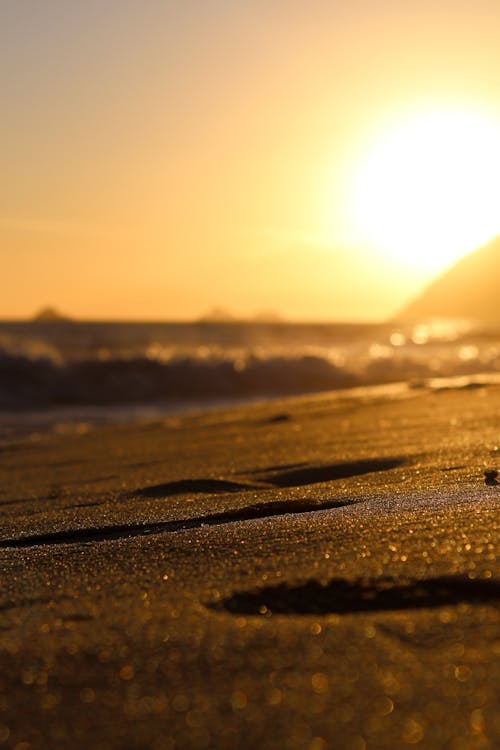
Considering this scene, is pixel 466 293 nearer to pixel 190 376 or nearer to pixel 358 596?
pixel 190 376

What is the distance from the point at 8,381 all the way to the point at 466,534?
14618 mm

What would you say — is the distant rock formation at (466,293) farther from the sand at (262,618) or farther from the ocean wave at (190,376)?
the sand at (262,618)

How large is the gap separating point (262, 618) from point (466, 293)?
91960 mm

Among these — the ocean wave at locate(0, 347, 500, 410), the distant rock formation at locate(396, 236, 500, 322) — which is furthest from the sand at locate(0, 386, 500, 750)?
the distant rock formation at locate(396, 236, 500, 322)

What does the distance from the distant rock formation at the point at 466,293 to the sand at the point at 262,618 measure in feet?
162

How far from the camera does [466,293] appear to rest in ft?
296

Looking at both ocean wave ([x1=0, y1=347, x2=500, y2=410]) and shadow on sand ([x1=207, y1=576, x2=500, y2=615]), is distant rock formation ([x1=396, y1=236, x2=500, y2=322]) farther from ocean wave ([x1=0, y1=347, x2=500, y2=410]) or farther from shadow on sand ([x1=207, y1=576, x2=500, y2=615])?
shadow on sand ([x1=207, y1=576, x2=500, y2=615])

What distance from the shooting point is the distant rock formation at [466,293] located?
2689 inches

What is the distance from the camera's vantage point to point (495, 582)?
1469 millimetres

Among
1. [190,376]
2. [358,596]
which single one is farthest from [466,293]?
[358,596]

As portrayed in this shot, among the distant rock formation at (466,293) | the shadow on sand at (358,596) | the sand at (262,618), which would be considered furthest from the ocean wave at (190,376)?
the distant rock formation at (466,293)

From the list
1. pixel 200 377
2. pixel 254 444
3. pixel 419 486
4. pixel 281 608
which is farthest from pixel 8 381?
pixel 281 608

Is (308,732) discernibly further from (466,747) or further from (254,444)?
(254,444)

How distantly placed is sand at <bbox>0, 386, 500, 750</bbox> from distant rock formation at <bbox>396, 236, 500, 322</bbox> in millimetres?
49422
